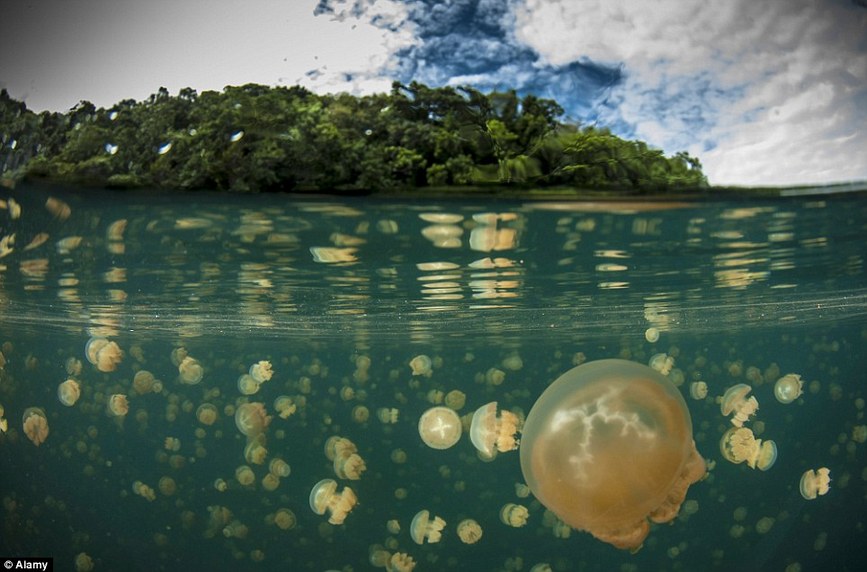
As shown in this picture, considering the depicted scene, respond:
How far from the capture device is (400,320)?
981 centimetres

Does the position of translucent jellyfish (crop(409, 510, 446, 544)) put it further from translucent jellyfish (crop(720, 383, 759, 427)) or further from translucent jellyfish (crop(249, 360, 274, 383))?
translucent jellyfish (crop(720, 383, 759, 427))

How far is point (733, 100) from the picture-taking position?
9.69ft

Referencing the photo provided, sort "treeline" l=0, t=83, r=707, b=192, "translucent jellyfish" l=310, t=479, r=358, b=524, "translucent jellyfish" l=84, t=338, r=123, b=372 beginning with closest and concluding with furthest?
"treeline" l=0, t=83, r=707, b=192
"translucent jellyfish" l=310, t=479, r=358, b=524
"translucent jellyfish" l=84, t=338, r=123, b=372

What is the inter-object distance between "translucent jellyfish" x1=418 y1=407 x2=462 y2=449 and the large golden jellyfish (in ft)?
7.70

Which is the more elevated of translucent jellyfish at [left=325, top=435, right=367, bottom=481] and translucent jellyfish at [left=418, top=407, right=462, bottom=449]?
translucent jellyfish at [left=418, top=407, right=462, bottom=449]

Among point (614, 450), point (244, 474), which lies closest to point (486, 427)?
point (614, 450)

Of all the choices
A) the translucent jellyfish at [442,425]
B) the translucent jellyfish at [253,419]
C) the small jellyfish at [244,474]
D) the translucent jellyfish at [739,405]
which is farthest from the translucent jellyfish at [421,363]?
the translucent jellyfish at [739,405]

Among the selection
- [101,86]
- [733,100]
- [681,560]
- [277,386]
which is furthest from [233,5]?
[277,386]

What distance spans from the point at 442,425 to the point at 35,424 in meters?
4.74

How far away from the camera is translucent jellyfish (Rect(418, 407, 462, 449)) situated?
8078 millimetres

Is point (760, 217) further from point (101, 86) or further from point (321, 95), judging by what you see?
point (101, 86)

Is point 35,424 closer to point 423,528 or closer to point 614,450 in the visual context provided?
point 423,528

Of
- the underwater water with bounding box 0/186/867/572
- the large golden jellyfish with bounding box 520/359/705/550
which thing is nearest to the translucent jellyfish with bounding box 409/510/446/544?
the underwater water with bounding box 0/186/867/572

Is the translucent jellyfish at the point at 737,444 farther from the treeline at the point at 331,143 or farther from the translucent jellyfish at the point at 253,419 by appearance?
the treeline at the point at 331,143
